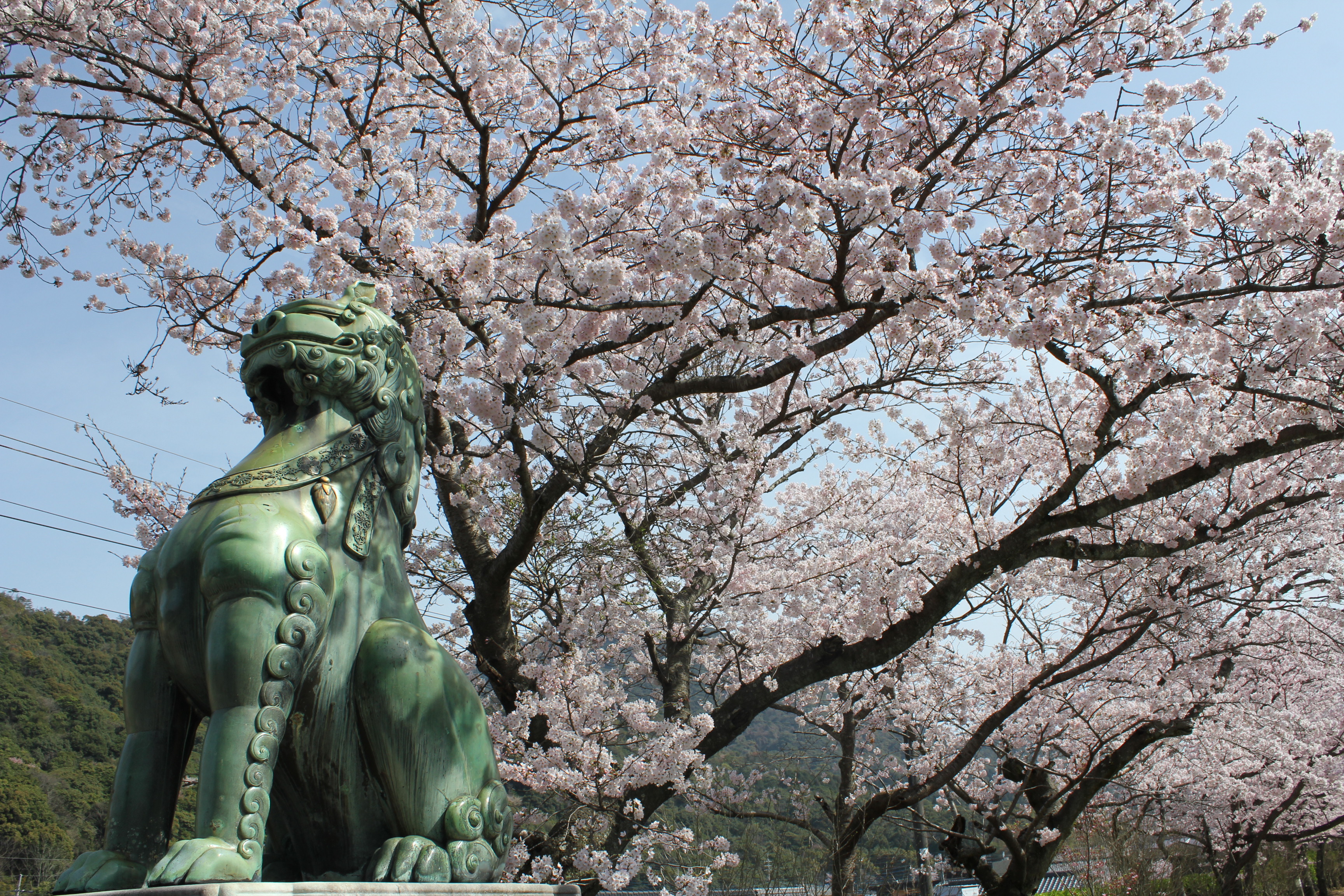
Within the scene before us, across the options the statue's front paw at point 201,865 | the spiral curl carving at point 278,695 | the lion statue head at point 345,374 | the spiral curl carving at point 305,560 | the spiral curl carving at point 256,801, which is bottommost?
the statue's front paw at point 201,865

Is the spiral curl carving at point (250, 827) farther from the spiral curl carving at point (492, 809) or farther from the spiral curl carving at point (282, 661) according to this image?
the spiral curl carving at point (492, 809)

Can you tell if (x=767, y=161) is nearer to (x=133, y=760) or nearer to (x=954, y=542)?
(x=954, y=542)

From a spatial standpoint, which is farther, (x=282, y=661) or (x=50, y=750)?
(x=50, y=750)

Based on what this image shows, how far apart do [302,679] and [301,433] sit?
625 millimetres

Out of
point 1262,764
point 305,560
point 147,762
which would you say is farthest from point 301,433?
point 1262,764

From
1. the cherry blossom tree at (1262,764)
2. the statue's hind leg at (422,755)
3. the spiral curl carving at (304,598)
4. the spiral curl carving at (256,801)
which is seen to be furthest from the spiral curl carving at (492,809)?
the cherry blossom tree at (1262,764)

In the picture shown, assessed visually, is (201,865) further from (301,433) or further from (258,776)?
(301,433)

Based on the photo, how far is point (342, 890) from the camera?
1.69 m

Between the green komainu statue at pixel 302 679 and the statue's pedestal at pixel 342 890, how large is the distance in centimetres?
8

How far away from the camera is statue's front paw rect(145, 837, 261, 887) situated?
1.59 meters

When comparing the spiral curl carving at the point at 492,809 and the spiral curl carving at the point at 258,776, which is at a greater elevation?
the spiral curl carving at the point at 258,776

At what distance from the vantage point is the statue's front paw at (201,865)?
62.8 inches

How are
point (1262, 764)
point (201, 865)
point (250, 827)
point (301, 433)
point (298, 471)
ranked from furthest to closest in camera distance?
point (1262, 764), point (301, 433), point (298, 471), point (250, 827), point (201, 865)

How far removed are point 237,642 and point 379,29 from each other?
7549 millimetres
